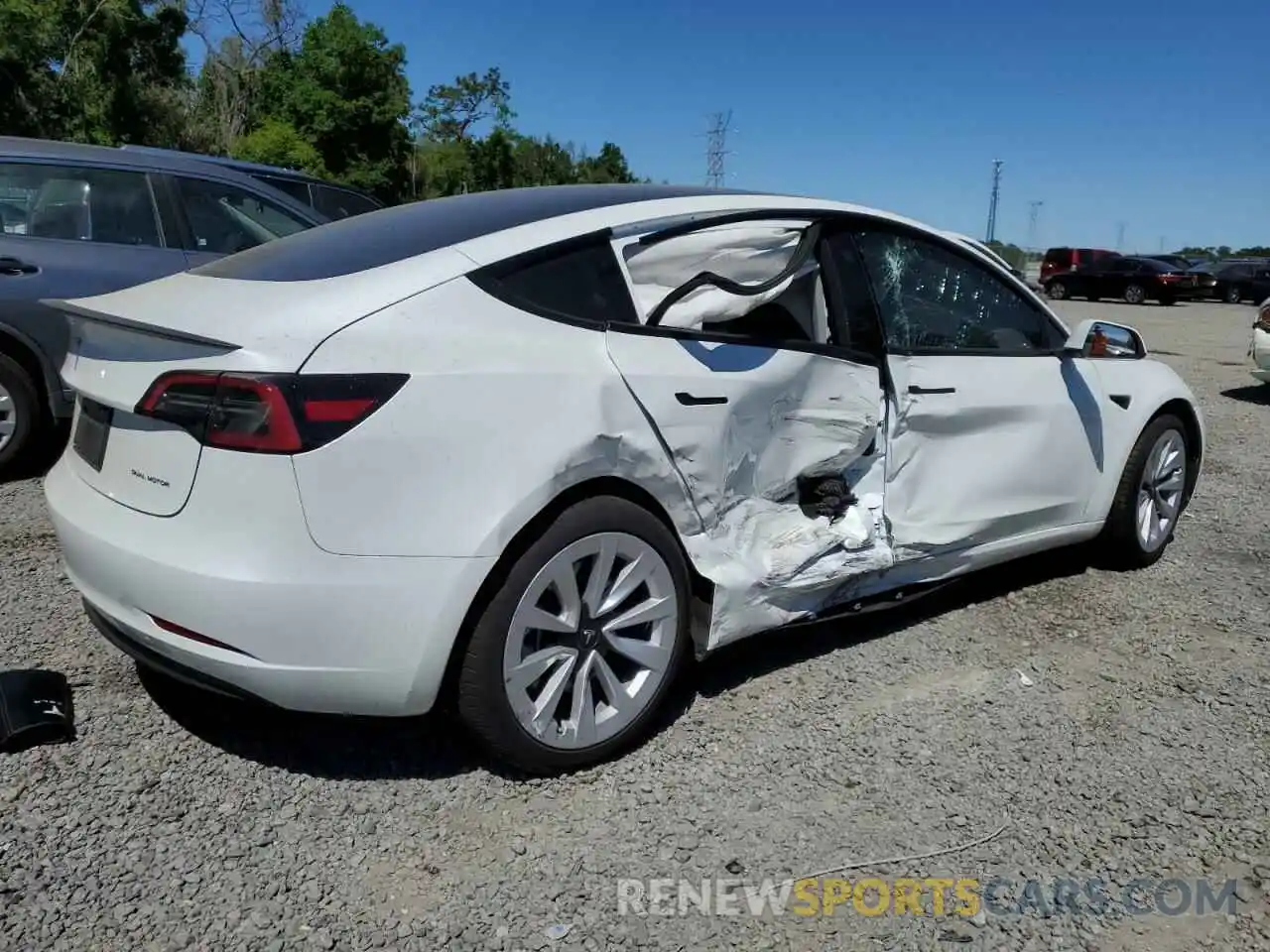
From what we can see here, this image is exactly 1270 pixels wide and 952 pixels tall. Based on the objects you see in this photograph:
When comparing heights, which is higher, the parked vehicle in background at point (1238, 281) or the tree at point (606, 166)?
the tree at point (606, 166)

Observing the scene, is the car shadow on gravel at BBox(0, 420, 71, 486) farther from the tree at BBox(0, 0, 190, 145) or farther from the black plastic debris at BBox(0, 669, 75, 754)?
the tree at BBox(0, 0, 190, 145)

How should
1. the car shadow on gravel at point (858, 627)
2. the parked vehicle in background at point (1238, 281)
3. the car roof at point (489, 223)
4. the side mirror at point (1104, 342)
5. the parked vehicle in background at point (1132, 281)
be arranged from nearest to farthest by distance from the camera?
the car roof at point (489, 223)
the car shadow on gravel at point (858, 627)
the side mirror at point (1104, 342)
the parked vehicle in background at point (1132, 281)
the parked vehicle in background at point (1238, 281)

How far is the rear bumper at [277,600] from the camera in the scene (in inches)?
96.0

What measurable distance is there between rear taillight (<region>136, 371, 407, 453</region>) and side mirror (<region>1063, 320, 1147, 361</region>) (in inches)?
117

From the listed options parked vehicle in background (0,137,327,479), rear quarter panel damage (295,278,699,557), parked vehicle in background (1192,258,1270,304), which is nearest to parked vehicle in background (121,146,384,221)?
parked vehicle in background (0,137,327,479)

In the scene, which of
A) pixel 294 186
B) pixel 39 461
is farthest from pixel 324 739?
pixel 294 186

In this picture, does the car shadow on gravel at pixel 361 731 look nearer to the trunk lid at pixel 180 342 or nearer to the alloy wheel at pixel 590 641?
the alloy wheel at pixel 590 641

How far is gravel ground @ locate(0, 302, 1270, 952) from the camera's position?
238 centimetres

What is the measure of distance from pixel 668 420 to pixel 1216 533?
3.97m

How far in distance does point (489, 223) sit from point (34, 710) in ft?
6.40

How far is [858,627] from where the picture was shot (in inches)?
162

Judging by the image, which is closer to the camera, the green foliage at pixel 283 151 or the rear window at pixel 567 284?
the rear window at pixel 567 284

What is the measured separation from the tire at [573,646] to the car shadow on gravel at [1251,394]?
31.3 ft

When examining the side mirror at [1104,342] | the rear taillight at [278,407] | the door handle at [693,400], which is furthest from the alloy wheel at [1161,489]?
the rear taillight at [278,407]
